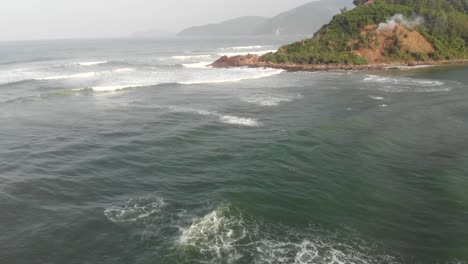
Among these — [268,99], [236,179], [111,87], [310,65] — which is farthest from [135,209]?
[310,65]

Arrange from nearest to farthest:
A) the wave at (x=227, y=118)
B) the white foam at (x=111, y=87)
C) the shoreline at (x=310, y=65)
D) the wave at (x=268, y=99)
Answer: the wave at (x=227, y=118) < the wave at (x=268, y=99) < the white foam at (x=111, y=87) < the shoreline at (x=310, y=65)

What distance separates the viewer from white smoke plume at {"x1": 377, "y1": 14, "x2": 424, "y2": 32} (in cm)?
8381

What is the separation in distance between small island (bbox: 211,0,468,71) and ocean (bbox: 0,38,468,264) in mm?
34036

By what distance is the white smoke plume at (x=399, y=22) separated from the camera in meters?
83.8

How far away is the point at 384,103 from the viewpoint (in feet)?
140

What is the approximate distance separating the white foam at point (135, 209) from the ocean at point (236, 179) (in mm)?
104

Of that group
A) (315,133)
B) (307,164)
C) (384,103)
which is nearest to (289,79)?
(384,103)

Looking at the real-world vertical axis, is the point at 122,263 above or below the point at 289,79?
below

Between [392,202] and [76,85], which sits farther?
[76,85]

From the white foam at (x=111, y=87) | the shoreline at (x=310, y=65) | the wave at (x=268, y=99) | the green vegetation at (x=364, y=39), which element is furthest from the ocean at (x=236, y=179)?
the green vegetation at (x=364, y=39)

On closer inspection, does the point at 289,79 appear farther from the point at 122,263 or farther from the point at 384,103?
the point at 122,263

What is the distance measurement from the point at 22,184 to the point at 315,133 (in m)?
21.7

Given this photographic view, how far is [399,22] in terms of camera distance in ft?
281

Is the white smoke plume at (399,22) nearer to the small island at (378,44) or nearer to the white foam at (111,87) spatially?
the small island at (378,44)
